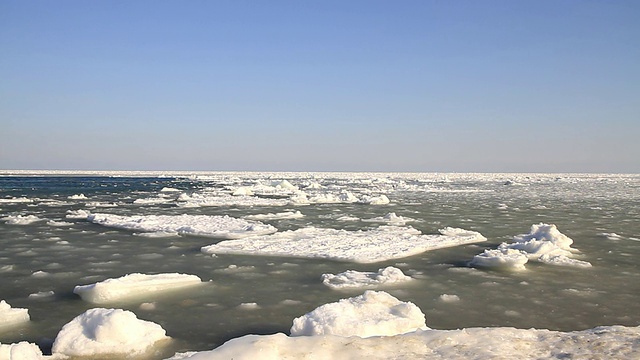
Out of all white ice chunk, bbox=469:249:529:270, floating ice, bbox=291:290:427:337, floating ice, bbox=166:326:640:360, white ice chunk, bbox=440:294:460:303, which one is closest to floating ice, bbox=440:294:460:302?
white ice chunk, bbox=440:294:460:303

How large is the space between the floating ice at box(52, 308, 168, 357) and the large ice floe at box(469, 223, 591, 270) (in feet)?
15.5

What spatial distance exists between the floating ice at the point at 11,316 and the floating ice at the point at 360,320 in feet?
8.10

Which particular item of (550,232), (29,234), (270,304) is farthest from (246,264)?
(29,234)

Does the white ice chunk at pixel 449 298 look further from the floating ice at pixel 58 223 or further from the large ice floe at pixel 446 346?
the floating ice at pixel 58 223

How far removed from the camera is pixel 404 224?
11445mm

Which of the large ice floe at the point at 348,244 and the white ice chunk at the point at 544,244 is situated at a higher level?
the white ice chunk at the point at 544,244

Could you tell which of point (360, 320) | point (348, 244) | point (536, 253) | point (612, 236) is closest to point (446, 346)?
point (360, 320)

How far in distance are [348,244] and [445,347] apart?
17.8 feet

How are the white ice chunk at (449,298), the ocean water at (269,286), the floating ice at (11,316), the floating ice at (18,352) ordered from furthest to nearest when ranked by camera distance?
the white ice chunk at (449,298) → the ocean water at (269,286) → the floating ice at (11,316) → the floating ice at (18,352)

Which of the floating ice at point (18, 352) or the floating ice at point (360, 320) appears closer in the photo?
the floating ice at point (18, 352)

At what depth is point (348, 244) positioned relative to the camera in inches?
323

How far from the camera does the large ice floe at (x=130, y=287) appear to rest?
476 cm

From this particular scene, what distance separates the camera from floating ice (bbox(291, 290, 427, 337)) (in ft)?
11.3

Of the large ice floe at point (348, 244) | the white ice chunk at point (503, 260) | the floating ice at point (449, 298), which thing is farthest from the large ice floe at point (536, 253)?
the floating ice at point (449, 298)
